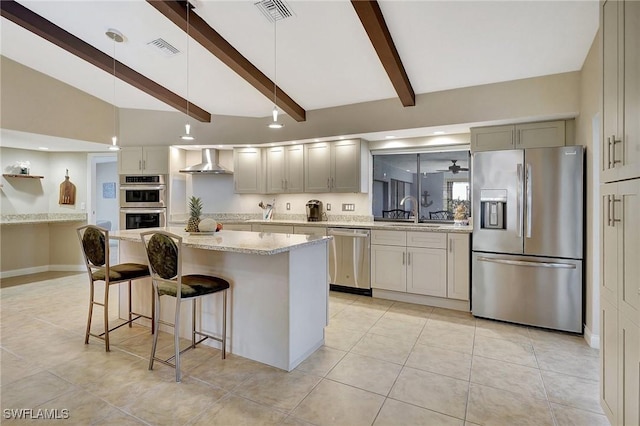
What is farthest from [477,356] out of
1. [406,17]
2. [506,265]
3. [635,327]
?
[406,17]

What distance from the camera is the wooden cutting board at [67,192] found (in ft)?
19.3

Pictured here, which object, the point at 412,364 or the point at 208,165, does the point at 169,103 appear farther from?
the point at 412,364

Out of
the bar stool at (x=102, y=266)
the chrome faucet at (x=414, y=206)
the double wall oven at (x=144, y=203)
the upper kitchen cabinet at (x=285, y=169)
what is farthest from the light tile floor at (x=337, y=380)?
the upper kitchen cabinet at (x=285, y=169)

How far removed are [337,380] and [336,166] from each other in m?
3.18

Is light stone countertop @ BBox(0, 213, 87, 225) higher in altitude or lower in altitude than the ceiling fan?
lower

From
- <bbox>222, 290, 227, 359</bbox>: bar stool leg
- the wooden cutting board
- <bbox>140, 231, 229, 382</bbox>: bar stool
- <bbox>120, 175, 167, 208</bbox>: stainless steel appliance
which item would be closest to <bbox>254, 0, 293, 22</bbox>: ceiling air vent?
<bbox>140, 231, 229, 382</bbox>: bar stool

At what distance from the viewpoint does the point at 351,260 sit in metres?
4.49

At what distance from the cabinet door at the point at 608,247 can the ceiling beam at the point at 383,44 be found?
2.11m

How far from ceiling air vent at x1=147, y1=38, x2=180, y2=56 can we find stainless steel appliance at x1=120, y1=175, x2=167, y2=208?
2.22 m

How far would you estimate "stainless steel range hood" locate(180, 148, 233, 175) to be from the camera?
5262 mm

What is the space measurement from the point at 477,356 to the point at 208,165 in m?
4.64

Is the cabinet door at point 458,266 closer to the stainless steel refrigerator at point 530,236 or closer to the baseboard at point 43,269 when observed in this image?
the stainless steel refrigerator at point 530,236

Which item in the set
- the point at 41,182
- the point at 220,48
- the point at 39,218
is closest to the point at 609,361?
the point at 220,48

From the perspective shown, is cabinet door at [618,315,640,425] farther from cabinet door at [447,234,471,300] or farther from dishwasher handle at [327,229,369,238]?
dishwasher handle at [327,229,369,238]
